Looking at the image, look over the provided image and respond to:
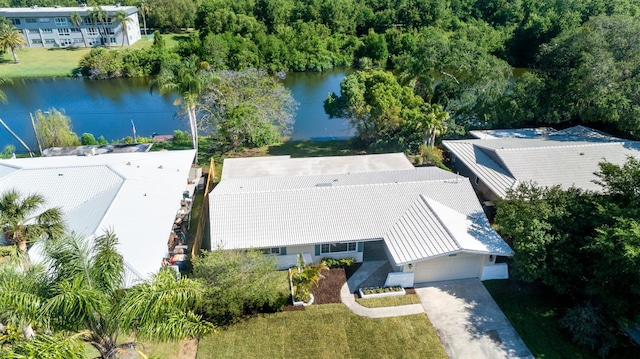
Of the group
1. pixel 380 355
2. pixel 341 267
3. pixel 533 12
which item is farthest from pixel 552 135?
pixel 533 12

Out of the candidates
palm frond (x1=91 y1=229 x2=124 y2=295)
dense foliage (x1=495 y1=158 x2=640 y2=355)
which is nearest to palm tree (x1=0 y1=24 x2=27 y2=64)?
palm frond (x1=91 y1=229 x2=124 y2=295)

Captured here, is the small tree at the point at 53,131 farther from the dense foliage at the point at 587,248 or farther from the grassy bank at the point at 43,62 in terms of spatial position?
the dense foliage at the point at 587,248

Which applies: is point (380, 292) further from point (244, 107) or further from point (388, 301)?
point (244, 107)

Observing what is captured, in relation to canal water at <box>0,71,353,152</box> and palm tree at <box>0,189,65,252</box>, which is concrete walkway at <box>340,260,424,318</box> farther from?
canal water at <box>0,71,353,152</box>

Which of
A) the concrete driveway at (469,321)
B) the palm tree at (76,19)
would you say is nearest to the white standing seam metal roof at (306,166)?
the concrete driveway at (469,321)

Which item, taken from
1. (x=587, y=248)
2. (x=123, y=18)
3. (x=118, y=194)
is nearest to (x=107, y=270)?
(x=118, y=194)

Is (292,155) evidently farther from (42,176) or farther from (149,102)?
(149,102)
